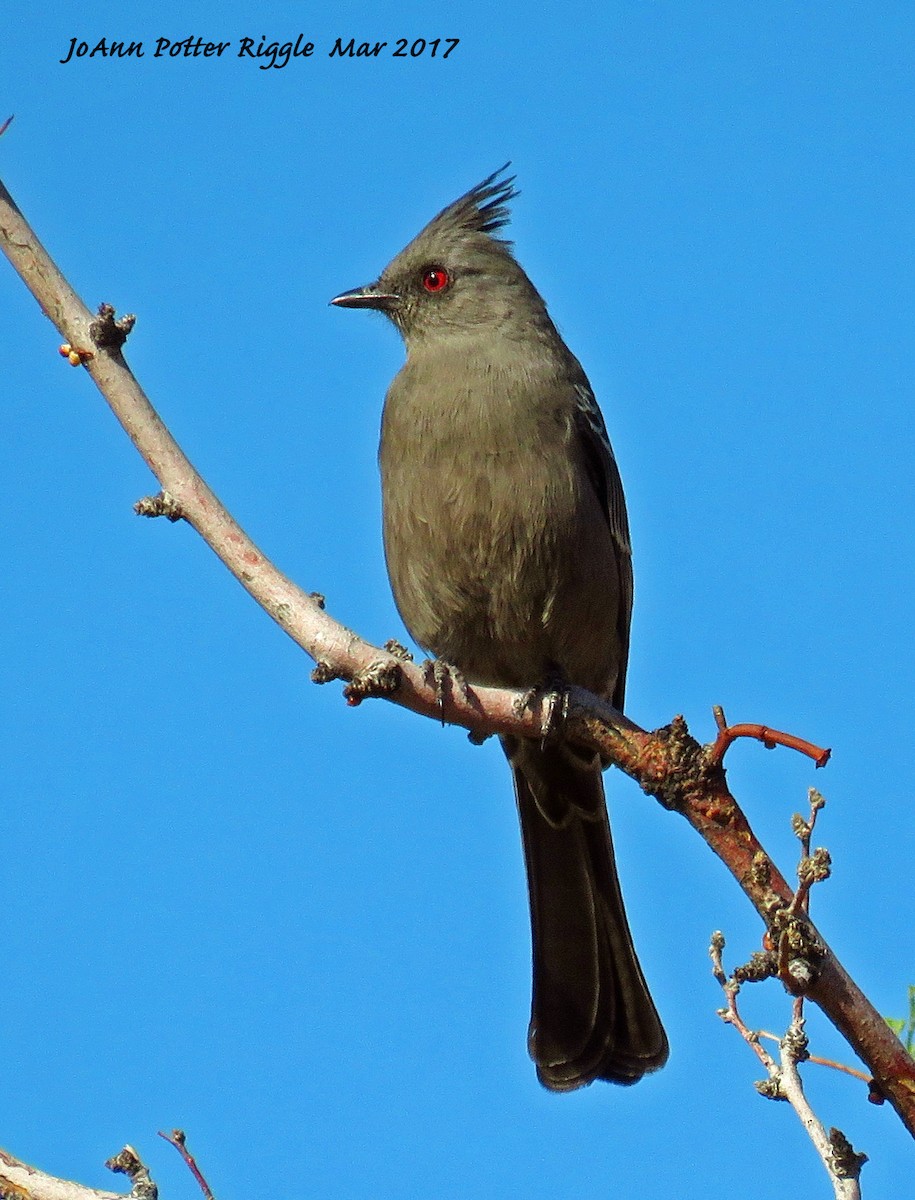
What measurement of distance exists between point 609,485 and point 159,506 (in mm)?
3183

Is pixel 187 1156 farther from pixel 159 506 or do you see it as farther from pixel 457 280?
pixel 457 280

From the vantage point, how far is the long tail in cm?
612

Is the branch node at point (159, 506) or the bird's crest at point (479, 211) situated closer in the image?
the branch node at point (159, 506)

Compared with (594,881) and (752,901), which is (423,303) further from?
(752,901)

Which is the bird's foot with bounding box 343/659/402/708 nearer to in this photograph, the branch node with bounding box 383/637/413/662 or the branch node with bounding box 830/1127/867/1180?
the branch node with bounding box 383/637/413/662

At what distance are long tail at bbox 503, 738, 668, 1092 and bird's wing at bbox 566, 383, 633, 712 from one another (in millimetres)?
540

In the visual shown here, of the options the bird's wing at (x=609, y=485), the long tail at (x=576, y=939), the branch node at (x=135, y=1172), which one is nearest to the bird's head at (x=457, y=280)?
the bird's wing at (x=609, y=485)

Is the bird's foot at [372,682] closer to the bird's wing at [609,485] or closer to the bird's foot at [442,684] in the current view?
the bird's foot at [442,684]

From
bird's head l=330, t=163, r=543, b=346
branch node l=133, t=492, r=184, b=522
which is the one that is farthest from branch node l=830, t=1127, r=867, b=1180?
Result: bird's head l=330, t=163, r=543, b=346

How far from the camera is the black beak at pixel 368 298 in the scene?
7535 mm

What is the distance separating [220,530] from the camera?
13.6 feet

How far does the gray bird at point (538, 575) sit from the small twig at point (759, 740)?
232 centimetres

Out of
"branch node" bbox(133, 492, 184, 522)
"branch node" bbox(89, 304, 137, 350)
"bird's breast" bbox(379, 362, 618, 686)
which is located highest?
"bird's breast" bbox(379, 362, 618, 686)

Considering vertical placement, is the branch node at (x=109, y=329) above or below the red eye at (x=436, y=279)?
below
